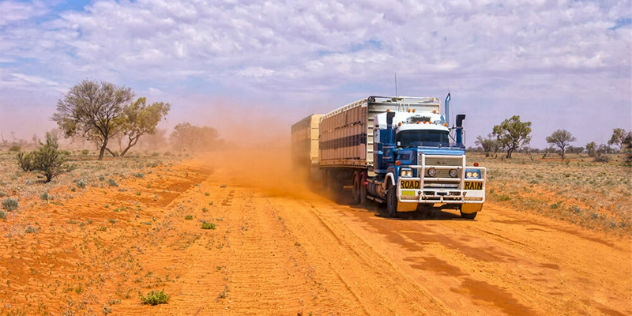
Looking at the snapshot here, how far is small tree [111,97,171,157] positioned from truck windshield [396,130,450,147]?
158ft

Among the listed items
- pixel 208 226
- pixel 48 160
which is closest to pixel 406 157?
pixel 208 226

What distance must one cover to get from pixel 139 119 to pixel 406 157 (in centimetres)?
5247

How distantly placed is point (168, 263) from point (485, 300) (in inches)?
244

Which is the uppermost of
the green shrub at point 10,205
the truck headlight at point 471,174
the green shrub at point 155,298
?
the truck headlight at point 471,174

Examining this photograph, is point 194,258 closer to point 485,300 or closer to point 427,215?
point 485,300

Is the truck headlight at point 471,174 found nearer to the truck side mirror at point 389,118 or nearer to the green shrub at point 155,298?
the truck side mirror at point 389,118

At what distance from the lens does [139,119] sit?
63969mm

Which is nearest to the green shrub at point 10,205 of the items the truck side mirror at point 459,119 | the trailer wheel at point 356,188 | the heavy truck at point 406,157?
the heavy truck at point 406,157

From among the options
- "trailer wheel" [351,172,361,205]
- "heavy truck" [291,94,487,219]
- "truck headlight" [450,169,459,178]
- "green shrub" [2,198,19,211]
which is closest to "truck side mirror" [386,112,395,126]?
"heavy truck" [291,94,487,219]

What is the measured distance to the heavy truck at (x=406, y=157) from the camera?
55.3 feet

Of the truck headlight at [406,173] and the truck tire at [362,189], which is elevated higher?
the truck headlight at [406,173]

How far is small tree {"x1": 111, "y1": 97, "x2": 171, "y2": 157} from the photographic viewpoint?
62.4 m

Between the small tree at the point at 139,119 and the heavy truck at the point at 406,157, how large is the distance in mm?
43126

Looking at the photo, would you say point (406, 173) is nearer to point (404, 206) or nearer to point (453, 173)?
point (404, 206)
